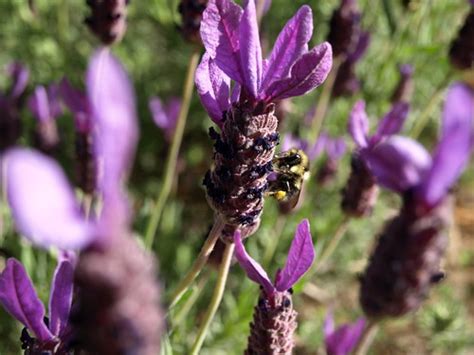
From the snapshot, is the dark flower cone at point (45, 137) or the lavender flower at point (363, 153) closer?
the lavender flower at point (363, 153)

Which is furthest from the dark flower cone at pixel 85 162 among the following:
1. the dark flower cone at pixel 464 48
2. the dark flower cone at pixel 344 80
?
the dark flower cone at pixel 464 48

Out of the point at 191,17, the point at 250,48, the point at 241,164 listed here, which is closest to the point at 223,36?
the point at 250,48

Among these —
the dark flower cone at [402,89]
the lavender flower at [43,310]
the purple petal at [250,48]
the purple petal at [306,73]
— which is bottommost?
the lavender flower at [43,310]

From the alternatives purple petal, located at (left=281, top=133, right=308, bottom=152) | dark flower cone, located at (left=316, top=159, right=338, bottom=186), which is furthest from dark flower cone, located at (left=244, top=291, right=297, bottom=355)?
dark flower cone, located at (left=316, top=159, right=338, bottom=186)

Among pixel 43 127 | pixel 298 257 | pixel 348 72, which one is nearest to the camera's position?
pixel 298 257

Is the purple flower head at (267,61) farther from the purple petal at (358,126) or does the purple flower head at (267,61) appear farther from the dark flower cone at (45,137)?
the dark flower cone at (45,137)

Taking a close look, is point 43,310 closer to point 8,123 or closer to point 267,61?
point 267,61

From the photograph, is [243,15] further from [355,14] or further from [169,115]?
[169,115]
